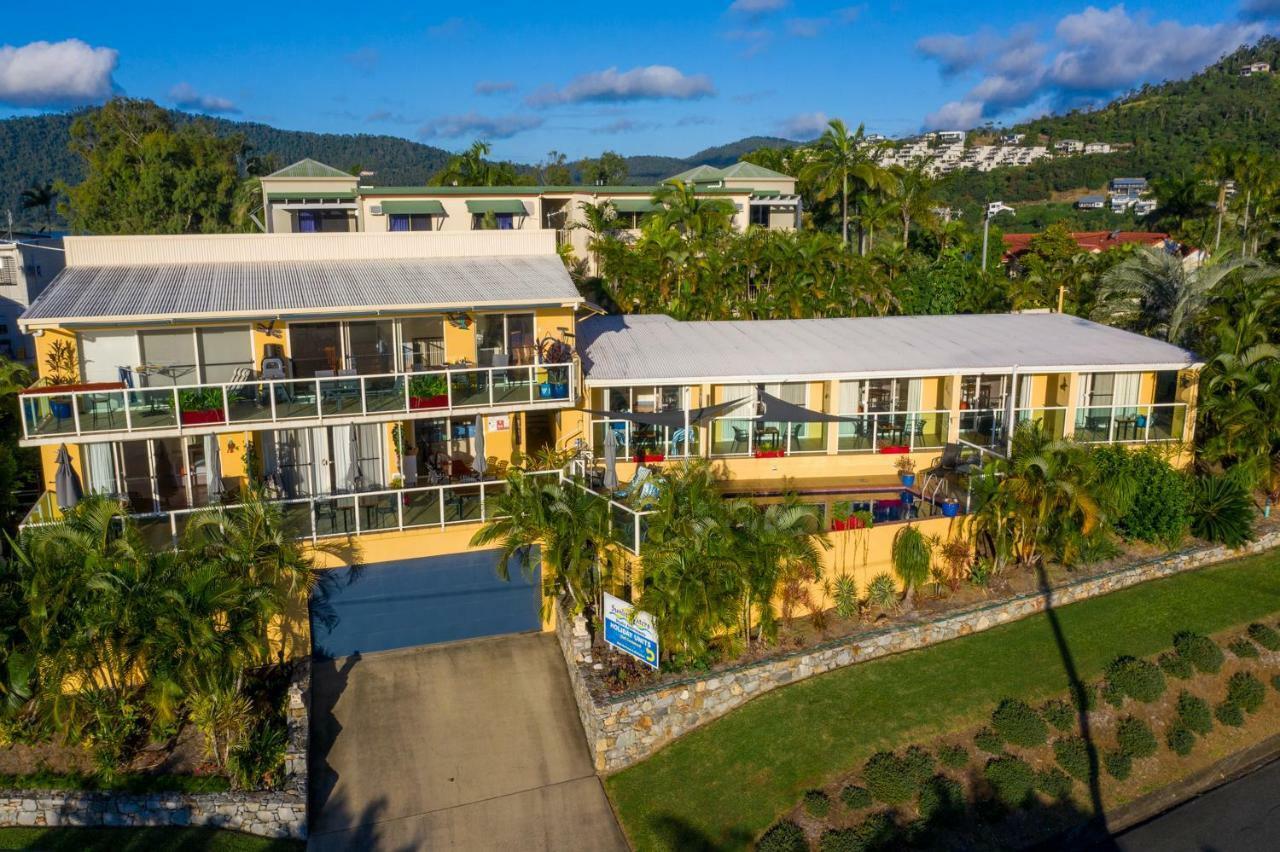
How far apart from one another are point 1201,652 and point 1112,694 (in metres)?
2.70

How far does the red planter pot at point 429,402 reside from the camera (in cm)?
1977

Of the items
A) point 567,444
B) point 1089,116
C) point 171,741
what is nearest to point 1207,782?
point 567,444

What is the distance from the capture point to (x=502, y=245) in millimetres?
24250

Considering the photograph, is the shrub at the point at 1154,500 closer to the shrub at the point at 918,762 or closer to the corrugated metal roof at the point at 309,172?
the shrub at the point at 918,762

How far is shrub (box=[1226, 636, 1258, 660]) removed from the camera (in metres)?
19.6

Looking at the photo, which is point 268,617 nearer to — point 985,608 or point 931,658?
point 931,658

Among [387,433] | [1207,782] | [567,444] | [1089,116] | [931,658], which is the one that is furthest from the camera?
[1089,116]

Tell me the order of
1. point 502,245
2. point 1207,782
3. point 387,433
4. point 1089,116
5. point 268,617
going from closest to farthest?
point 268,617, point 1207,782, point 387,433, point 502,245, point 1089,116

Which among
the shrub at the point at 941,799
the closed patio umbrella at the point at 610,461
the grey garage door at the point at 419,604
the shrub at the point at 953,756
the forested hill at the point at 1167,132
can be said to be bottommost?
the shrub at the point at 941,799

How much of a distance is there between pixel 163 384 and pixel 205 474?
7.01 feet

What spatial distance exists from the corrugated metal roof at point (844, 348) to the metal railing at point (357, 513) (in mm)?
4393

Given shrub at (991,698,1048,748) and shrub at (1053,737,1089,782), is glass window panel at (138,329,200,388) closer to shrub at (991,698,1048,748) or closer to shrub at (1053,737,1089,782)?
shrub at (991,698,1048,748)

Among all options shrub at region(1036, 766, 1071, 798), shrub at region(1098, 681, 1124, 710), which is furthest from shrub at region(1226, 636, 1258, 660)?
shrub at region(1036, 766, 1071, 798)

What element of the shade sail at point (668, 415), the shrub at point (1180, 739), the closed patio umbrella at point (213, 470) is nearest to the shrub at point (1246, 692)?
the shrub at point (1180, 739)
